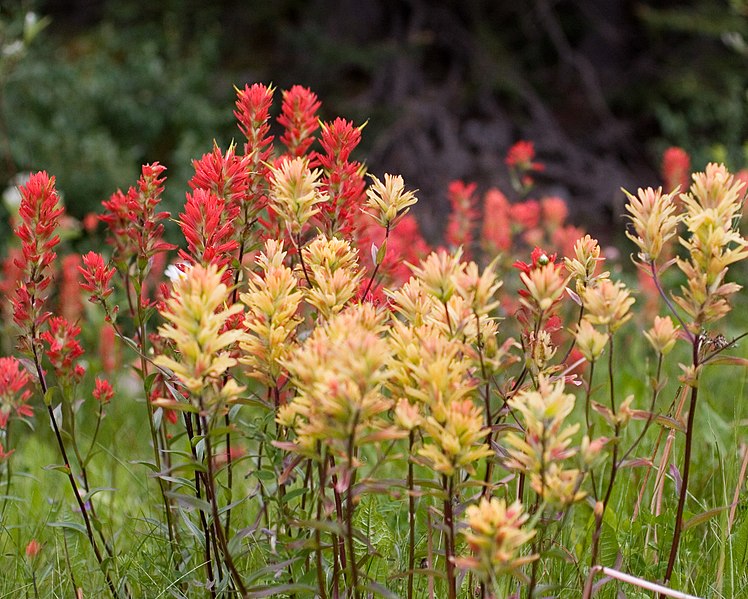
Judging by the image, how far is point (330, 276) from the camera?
1383 millimetres

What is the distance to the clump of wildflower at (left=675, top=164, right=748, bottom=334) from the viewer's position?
1253 mm

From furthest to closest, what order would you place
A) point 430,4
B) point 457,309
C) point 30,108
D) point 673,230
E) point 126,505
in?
point 430,4, point 30,108, point 126,505, point 673,230, point 457,309

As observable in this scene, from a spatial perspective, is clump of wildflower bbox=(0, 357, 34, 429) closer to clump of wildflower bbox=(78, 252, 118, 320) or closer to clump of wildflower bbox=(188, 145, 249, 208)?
clump of wildflower bbox=(78, 252, 118, 320)

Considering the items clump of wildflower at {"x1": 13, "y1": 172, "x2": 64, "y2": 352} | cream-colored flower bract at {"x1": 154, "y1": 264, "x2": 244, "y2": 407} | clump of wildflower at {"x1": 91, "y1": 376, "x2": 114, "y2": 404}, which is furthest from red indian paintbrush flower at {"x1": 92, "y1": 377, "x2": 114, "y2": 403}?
cream-colored flower bract at {"x1": 154, "y1": 264, "x2": 244, "y2": 407}

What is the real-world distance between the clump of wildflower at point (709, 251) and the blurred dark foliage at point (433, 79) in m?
4.68

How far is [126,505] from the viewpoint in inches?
99.0

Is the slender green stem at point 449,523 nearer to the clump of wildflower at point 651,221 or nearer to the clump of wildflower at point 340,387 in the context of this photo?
the clump of wildflower at point 340,387

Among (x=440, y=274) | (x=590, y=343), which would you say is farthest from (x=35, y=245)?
(x=590, y=343)

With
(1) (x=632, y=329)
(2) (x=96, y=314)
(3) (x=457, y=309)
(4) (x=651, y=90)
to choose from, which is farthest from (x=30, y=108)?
(3) (x=457, y=309)

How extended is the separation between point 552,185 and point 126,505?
5237mm

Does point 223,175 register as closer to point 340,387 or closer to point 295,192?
point 295,192

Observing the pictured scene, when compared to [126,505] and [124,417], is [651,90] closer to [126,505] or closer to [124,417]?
[124,417]

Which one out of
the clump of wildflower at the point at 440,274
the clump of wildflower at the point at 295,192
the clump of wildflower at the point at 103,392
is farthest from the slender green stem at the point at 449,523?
the clump of wildflower at the point at 103,392

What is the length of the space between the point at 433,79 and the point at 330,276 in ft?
19.9
